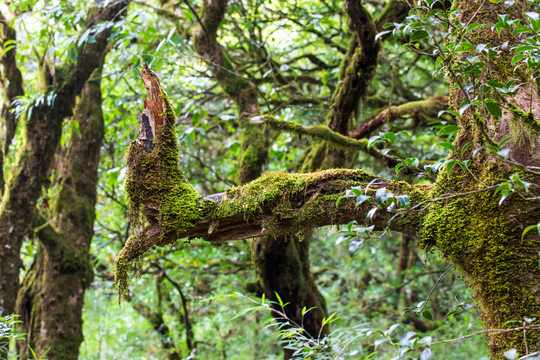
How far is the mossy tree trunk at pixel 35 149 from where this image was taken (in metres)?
3.77

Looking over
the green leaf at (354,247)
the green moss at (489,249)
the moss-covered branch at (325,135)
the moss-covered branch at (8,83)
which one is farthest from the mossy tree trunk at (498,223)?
the moss-covered branch at (8,83)

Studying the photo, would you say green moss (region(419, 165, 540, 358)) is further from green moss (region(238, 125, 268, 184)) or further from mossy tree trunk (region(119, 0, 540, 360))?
green moss (region(238, 125, 268, 184))

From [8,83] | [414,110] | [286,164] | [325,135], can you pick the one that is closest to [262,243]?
[325,135]

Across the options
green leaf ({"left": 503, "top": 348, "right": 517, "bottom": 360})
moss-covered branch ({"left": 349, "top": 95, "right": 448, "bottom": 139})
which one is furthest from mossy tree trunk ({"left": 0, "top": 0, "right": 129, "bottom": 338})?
green leaf ({"left": 503, "top": 348, "right": 517, "bottom": 360})

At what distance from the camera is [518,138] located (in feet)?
5.40

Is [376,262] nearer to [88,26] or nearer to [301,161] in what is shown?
[301,161]

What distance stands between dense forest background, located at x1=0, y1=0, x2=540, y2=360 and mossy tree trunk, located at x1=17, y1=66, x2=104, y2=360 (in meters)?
0.02

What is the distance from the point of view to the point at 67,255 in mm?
4543

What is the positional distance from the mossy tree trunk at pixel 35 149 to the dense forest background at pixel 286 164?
17mm

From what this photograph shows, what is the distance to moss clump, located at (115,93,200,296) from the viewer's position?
75.0 inches

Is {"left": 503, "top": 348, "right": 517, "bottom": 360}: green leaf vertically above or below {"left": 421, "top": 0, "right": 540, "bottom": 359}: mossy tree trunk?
below

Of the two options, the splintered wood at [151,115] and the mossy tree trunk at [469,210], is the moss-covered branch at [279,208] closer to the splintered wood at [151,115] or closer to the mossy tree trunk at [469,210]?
the mossy tree trunk at [469,210]

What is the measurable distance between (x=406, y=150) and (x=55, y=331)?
15.8 ft

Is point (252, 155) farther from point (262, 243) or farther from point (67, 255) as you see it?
point (67, 255)
